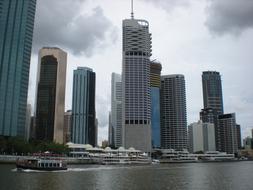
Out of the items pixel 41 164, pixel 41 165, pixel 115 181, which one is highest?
pixel 41 164

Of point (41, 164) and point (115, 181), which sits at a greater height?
point (41, 164)

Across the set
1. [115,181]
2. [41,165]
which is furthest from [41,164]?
[115,181]

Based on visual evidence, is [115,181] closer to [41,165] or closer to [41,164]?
[41,165]

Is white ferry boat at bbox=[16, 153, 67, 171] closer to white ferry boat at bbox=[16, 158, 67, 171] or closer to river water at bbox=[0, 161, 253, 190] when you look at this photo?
white ferry boat at bbox=[16, 158, 67, 171]

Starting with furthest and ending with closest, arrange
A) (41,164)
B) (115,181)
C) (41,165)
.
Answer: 1. (41,164)
2. (41,165)
3. (115,181)

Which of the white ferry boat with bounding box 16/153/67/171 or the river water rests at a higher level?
the white ferry boat with bounding box 16/153/67/171

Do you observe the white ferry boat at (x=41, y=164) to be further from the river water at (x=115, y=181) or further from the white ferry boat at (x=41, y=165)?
the river water at (x=115, y=181)

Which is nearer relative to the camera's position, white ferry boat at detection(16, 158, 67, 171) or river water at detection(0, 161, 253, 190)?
river water at detection(0, 161, 253, 190)

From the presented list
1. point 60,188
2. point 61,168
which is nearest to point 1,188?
point 60,188

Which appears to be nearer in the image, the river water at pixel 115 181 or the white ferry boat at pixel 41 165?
the river water at pixel 115 181

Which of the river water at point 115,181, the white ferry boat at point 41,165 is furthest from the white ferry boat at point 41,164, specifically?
the river water at point 115,181

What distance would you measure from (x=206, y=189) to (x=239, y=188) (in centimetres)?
852

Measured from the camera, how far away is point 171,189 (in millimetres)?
73875

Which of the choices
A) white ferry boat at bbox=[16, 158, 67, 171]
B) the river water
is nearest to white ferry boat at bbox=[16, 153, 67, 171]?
white ferry boat at bbox=[16, 158, 67, 171]
